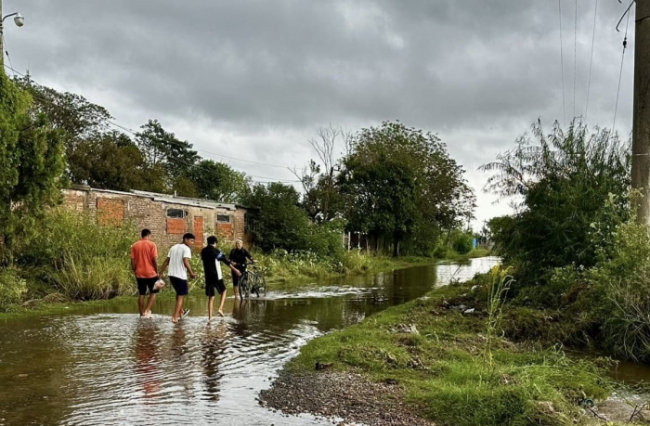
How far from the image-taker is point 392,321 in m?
11.7

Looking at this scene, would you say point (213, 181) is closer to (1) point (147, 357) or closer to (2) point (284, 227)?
(2) point (284, 227)

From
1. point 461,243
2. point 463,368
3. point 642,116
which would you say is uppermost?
point 642,116

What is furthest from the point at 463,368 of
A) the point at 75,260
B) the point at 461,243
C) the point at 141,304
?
the point at 461,243

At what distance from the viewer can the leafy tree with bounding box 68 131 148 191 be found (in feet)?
126

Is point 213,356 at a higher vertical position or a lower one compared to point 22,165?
lower

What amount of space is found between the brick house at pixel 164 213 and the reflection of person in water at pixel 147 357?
9139 mm

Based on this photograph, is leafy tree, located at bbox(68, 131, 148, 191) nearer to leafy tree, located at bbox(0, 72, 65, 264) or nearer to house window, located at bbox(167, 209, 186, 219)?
house window, located at bbox(167, 209, 186, 219)

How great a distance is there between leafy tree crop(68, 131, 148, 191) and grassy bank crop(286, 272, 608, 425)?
105 feet

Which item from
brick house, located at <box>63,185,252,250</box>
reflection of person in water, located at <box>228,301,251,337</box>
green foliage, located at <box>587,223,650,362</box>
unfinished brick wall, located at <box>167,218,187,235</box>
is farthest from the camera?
unfinished brick wall, located at <box>167,218,187,235</box>

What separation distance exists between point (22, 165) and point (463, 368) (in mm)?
11584

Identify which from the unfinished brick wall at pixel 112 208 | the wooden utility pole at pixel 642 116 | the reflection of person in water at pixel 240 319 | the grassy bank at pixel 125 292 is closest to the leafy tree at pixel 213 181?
the grassy bank at pixel 125 292

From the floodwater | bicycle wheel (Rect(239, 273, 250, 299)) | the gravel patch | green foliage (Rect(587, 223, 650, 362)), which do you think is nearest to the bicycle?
bicycle wheel (Rect(239, 273, 250, 299))

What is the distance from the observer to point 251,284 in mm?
17141

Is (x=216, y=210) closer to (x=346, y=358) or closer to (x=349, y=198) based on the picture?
(x=349, y=198)
